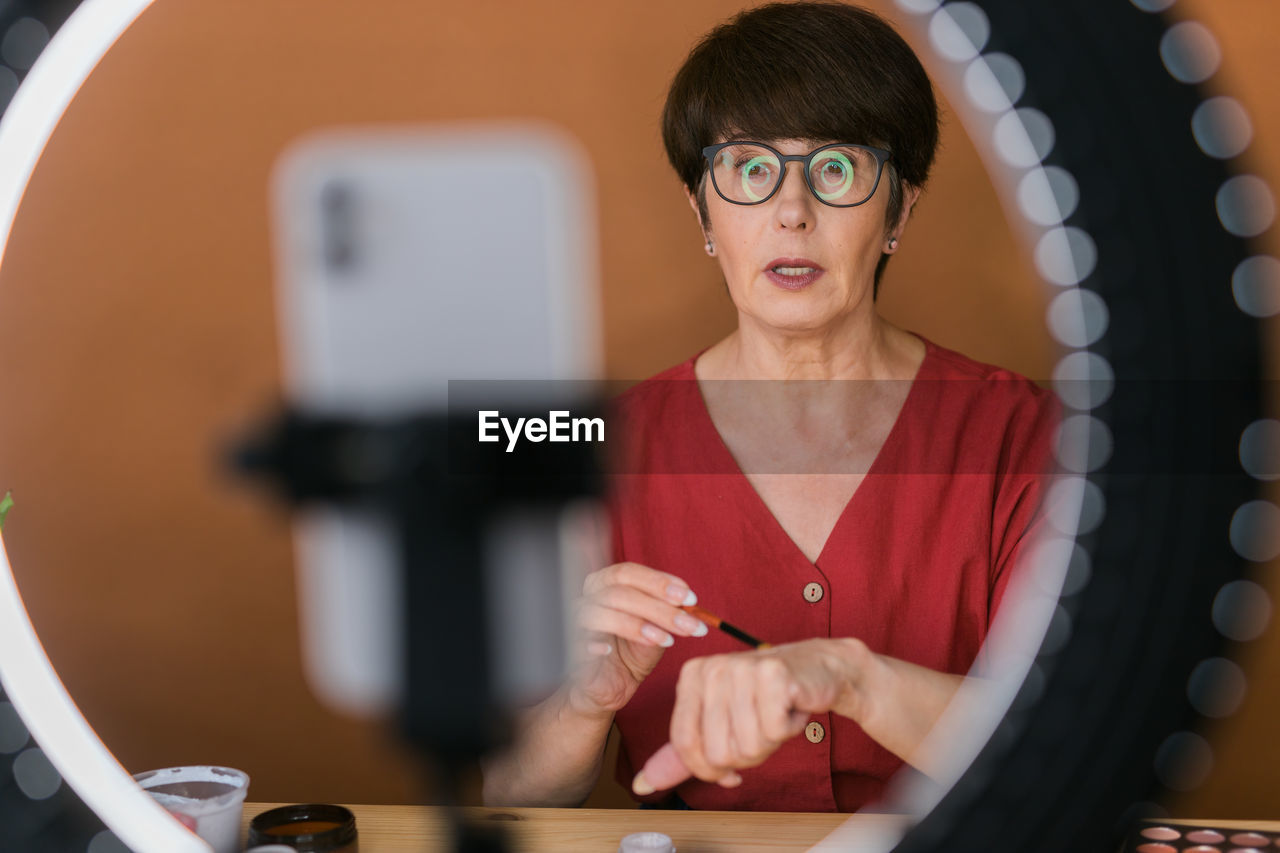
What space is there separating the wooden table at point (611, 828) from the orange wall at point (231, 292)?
1.89 feet

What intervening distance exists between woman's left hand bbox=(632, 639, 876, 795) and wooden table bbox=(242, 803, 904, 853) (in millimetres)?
220

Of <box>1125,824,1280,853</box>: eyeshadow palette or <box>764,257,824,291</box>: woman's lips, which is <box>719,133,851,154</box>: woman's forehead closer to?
<box>764,257,824,291</box>: woman's lips

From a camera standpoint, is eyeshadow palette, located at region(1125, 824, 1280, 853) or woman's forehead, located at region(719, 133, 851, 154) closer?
eyeshadow palette, located at region(1125, 824, 1280, 853)

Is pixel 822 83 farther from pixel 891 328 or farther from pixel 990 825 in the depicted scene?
pixel 990 825

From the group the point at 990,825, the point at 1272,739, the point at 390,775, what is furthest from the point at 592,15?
the point at 1272,739

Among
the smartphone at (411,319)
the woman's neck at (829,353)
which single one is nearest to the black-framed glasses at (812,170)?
the woman's neck at (829,353)

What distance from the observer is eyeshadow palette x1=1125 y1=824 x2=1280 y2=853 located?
520mm

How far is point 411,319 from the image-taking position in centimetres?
49

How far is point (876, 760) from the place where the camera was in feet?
2.77

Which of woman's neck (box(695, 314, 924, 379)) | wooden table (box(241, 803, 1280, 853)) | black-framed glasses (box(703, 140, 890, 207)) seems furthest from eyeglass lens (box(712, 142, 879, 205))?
wooden table (box(241, 803, 1280, 853))

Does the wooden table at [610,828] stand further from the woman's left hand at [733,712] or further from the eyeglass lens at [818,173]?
the eyeglass lens at [818,173]

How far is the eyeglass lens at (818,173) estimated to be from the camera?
2.54 feet

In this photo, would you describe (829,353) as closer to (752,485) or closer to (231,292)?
(752,485)

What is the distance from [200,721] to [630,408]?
95 centimetres
